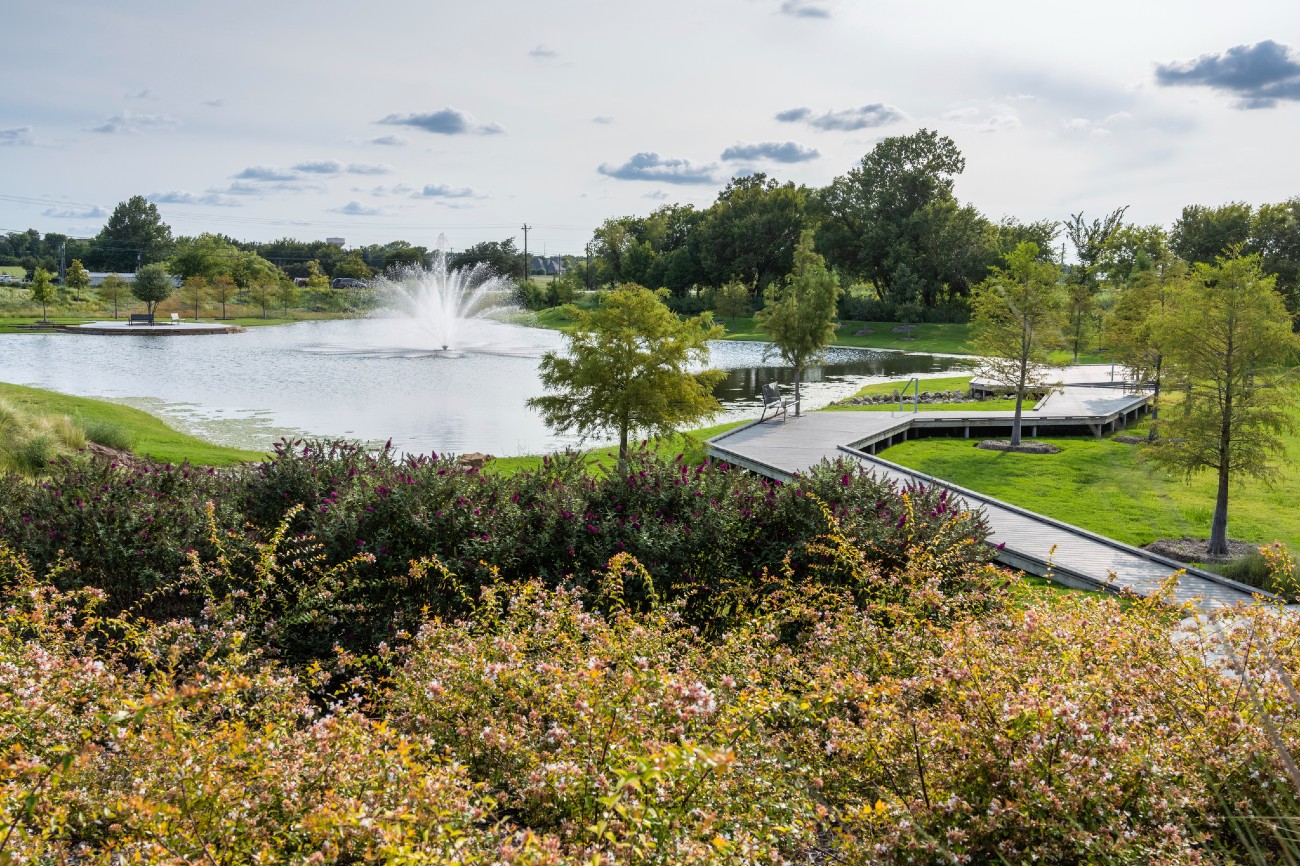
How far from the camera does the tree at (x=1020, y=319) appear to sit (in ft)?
66.3

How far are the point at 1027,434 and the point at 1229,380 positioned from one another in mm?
9975

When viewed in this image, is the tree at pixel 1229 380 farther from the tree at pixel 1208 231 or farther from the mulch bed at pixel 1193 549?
the tree at pixel 1208 231

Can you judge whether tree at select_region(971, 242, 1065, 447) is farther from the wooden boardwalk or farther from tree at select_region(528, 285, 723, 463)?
tree at select_region(528, 285, 723, 463)

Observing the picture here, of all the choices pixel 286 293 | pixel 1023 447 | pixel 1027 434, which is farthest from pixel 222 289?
pixel 1023 447

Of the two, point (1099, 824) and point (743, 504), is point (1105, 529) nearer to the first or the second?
point (743, 504)

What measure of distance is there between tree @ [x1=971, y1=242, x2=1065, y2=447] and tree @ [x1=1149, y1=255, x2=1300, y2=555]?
6934mm

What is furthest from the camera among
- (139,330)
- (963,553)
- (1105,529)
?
(139,330)

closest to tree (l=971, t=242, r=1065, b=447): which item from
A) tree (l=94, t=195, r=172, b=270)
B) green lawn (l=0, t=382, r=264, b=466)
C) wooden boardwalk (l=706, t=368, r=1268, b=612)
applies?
wooden boardwalk (l=706, t=368, r=1268, b=612)

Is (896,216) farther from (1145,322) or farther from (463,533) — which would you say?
(463,533)

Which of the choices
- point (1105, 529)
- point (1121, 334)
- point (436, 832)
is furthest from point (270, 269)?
point (436, 832)

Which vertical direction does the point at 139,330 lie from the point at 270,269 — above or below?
below

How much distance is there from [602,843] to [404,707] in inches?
73.8

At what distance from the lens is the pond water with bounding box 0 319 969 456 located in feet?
67.6

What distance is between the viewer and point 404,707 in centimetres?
477
